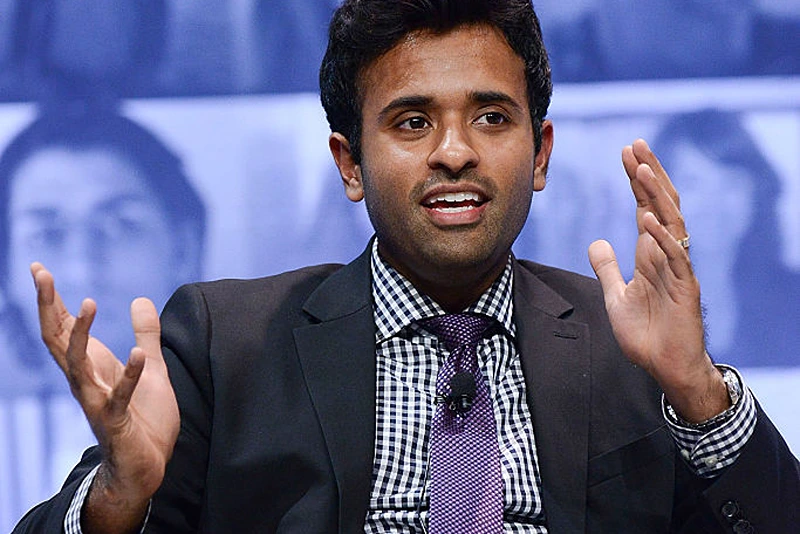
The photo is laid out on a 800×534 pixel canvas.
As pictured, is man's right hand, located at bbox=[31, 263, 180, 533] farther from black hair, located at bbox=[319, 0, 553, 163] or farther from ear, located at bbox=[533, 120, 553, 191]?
ear, located at bbox=[533, 120, 553, 191]

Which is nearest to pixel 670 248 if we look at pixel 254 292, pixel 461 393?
pixel 461 393

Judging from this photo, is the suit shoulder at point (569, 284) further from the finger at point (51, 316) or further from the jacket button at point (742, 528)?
the finger at point (51, 316)

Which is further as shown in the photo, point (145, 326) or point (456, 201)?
point (456, 201)

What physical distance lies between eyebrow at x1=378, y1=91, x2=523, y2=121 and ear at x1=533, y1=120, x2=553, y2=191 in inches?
7.8

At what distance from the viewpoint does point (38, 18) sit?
2.67 meters

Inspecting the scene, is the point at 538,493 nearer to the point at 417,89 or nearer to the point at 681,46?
the point at 417,89

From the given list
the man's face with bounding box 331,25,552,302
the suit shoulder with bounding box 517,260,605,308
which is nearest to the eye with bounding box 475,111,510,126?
the man's face with bounding box 331,25,552,302

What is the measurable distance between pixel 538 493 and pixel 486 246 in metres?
0.41

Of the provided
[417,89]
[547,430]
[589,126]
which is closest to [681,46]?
[589,126]

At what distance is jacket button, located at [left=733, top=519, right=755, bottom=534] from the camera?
→ 191cm

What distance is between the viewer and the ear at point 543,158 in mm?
2291

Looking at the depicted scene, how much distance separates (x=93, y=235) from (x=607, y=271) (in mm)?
1130

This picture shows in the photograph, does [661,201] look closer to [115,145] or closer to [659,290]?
[659,290]

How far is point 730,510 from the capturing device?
1.91 metres
